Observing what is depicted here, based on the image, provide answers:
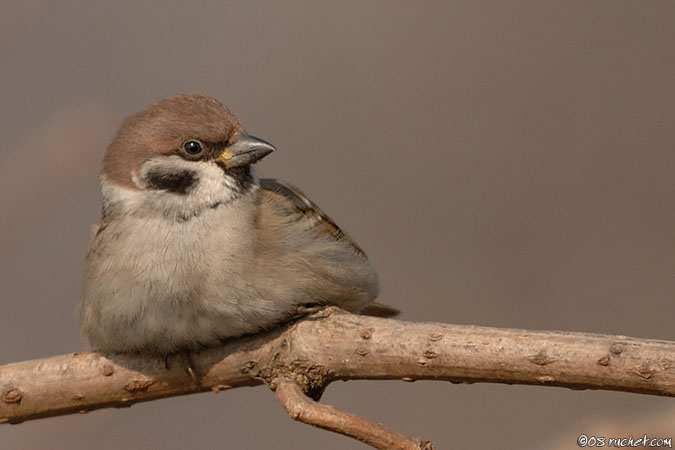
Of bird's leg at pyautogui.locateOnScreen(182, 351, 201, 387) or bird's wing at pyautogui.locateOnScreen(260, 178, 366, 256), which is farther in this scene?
bird's wing at pyautogui.locateOnScreen(260, 178, 366, 256)

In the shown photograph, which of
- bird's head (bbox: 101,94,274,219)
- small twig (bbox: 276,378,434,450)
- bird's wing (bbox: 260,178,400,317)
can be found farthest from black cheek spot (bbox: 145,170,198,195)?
small twig (bbox: 276,378,434,450)

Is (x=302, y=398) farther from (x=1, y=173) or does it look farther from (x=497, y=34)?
(x=497, y=34)

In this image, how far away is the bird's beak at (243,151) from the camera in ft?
10.1

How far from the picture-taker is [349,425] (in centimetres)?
241

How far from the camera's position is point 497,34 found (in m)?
4.58

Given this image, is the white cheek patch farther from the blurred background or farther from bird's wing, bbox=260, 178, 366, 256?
the blurred background

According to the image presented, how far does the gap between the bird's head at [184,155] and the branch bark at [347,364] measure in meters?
0.45

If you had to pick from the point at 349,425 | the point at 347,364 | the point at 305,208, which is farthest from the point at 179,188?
the point at 349,425

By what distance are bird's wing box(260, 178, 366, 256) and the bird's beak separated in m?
0.21

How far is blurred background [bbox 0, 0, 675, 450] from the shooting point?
4.25 meters

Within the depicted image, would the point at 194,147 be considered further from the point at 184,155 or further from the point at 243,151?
the point at 243,151

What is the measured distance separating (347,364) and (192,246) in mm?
575

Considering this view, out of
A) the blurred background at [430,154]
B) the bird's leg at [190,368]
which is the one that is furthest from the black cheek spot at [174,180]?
the blurred background at [430,154]

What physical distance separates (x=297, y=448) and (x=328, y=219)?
1.39 meters
